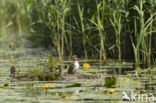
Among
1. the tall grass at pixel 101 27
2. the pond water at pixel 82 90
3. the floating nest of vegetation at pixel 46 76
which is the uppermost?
the tall grass at pixel 101 27

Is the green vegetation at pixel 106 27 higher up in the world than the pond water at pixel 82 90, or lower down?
higher up

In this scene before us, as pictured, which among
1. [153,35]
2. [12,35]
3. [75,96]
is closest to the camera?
[75,96]

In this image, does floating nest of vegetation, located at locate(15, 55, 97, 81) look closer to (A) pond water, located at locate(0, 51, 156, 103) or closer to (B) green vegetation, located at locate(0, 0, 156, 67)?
(A) pond water, located at locate(0, 51, 156, 103)

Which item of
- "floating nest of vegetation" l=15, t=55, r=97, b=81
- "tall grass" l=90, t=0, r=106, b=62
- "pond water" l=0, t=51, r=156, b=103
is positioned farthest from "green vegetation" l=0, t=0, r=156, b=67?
"floating nest of vegetation" l=15, t=55, r=97, b=81

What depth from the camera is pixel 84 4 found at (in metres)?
9.97

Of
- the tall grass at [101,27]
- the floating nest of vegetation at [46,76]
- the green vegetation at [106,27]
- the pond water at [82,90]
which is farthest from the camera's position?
the tall grass at [101,27]

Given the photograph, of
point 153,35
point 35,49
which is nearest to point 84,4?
point 153,35

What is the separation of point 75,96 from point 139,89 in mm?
1071

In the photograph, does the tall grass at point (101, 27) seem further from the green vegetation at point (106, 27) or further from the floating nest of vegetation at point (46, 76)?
the floating nest of vegetation at point (46, 76)

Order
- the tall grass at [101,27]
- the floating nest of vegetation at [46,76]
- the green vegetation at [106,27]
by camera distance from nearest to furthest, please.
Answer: the floating nest of vegetation at [46,76] < the green vegetation at [106,27] < the tall grass at [101,27]

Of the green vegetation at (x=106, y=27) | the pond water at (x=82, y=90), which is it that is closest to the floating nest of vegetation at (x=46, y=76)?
the pond water at (x=82, y=90)

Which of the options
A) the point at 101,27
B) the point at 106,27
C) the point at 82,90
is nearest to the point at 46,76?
the point at 82,90

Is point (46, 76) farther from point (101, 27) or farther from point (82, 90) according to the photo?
point (101, 27)

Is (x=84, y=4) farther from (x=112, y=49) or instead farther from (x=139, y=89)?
(x=139, y=89)
